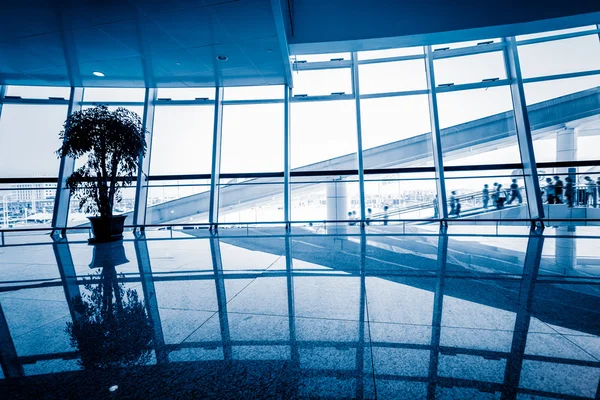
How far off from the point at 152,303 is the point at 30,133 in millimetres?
8734

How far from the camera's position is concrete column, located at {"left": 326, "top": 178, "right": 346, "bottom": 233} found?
7617mm

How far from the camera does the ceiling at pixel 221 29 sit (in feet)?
14.0

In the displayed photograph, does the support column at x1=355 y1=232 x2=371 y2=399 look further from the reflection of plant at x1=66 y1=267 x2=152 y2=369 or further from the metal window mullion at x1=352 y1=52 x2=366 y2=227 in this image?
the metal window mullion at x1=352 y1=52 x2=366 y2=227

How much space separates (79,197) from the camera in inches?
228

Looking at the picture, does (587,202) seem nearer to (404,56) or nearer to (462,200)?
(462,200)

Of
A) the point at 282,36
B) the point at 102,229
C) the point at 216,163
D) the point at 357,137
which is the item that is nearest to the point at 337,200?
the point at 357,137

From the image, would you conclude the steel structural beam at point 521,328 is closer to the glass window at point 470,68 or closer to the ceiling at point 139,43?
the ceiling at point 139,43

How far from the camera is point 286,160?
7352 mm

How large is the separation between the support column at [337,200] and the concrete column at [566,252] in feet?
13.9

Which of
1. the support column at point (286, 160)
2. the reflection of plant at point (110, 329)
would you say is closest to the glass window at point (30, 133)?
the support column at point (286, 160)

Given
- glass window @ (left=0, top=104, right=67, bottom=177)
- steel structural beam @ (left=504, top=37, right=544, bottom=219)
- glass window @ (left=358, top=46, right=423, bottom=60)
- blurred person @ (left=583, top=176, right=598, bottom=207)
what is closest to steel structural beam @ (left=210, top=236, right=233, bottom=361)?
glass window @ (left=358, top=46, right=423, bottom=60)

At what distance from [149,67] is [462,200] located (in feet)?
27.1

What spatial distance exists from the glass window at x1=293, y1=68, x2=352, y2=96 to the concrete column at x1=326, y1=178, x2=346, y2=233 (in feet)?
7.90

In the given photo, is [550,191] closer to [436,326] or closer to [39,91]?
[436,326]
